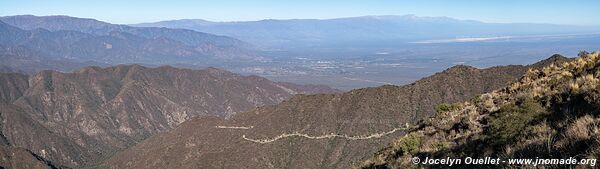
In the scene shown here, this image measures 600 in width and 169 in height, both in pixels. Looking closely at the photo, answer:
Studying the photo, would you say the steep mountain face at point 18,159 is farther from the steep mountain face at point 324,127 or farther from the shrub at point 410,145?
the shrub at point 410,145

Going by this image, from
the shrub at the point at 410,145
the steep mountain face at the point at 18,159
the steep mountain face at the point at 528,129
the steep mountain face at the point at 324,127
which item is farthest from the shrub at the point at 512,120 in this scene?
the steep mountain face at the point at 18,159

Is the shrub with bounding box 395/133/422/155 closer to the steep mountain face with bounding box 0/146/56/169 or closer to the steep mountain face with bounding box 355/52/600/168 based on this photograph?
the steep mountain face with bounding box 355/52/600/168

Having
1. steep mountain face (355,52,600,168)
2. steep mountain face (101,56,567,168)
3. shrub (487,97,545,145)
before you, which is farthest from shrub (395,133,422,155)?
steep mountain face (101,56,567,168)

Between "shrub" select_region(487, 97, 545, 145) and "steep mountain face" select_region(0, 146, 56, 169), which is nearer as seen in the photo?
"shrub" select_region(487, 97, 545, 145)

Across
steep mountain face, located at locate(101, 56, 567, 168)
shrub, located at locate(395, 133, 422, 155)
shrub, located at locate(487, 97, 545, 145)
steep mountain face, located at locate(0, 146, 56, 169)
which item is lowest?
steep mountain face, located at locate(0, 146, 56, 169)

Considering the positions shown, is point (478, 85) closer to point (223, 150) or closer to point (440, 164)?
point (223, 150)

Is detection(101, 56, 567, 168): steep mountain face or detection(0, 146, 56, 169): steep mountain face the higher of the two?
detection(101, 56, 567, 168): steep mountain face

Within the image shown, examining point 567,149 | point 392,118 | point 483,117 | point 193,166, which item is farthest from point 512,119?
point 193,166
